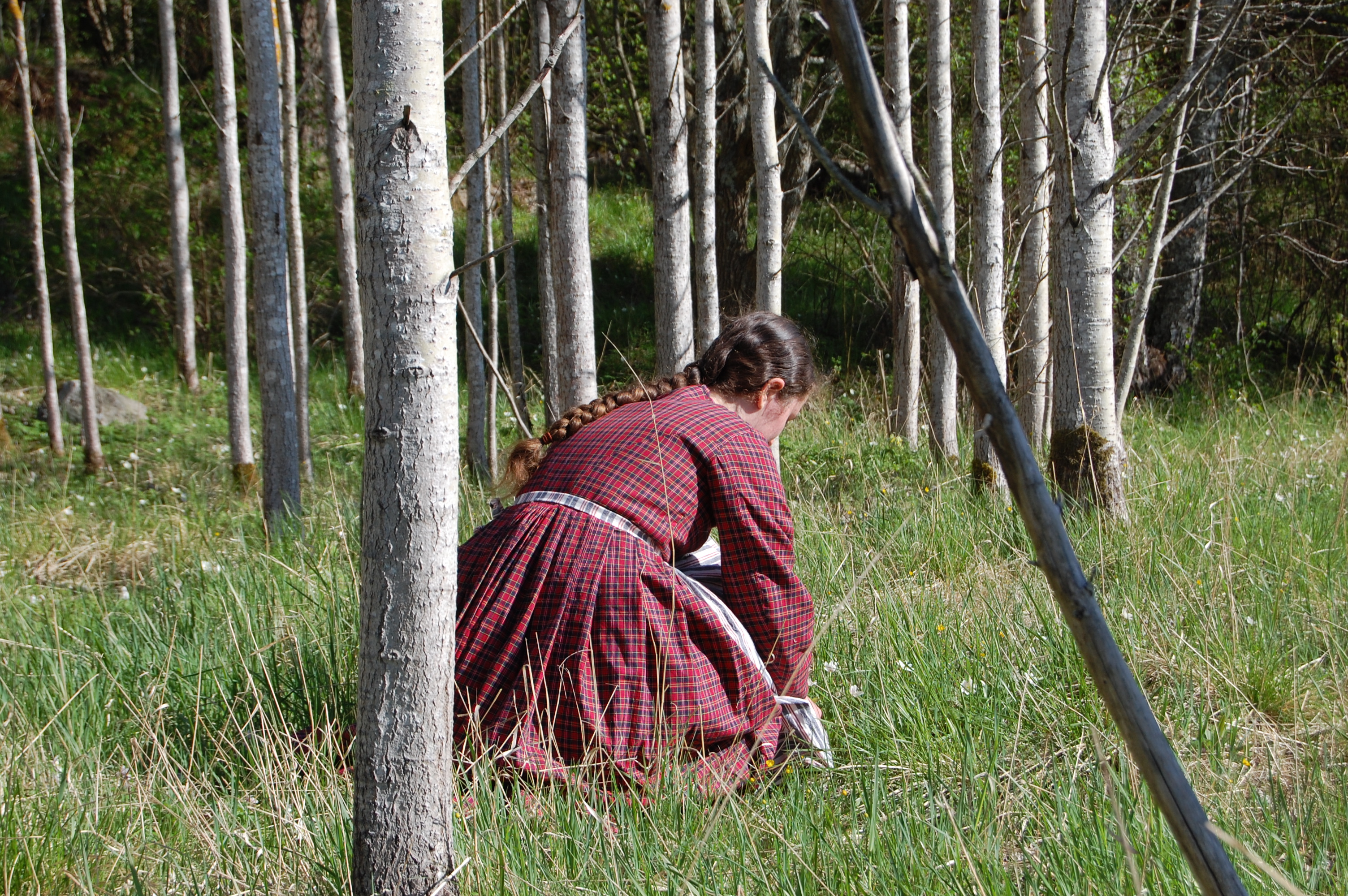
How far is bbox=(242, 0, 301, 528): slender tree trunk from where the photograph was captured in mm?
4840

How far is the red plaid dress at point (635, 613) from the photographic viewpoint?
6.95 feet

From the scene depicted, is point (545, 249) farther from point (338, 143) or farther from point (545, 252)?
point (338, 143)

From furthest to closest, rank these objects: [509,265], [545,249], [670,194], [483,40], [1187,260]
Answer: [1187,260] < [545,249] < [509,265] < [670,194] < [483,40]

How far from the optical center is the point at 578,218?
3588mm

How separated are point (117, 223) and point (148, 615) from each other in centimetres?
1008

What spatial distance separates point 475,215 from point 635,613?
4.51 m

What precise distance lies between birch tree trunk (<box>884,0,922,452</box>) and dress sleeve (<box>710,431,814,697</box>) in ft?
9.15

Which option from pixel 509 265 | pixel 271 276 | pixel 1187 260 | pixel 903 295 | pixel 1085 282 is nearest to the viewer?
pixel 1085 282

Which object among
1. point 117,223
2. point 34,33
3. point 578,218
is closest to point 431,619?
point 578,218

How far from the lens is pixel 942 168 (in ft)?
16.9

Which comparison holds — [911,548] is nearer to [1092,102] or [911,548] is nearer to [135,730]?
[1092,102]

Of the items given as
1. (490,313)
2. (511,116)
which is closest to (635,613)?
(511,116)

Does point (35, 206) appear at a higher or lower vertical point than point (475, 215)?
higher

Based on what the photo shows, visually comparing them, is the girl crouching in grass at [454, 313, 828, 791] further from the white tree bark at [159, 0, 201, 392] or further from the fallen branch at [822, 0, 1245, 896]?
the white tree bark at [159, 0, 201, 392]
